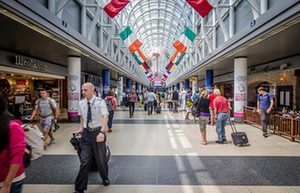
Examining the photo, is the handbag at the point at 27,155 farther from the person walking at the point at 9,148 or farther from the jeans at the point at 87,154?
the jeans at the point at 87,154

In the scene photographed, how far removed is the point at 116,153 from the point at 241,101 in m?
9.51

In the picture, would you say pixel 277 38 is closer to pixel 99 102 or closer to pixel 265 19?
pixel 265 19

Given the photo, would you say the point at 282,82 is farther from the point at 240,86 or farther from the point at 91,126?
the point at 91,126

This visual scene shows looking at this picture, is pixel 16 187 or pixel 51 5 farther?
pixel 51 5

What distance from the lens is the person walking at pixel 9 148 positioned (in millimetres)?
2057

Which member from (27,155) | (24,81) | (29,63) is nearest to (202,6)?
(29,63)

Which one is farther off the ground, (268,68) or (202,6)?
(202,6)

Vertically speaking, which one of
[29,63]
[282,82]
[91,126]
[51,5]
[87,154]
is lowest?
[87,154]

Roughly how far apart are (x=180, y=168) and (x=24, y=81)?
1629 centimetres

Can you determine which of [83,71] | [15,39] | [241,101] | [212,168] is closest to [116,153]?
[212,168]

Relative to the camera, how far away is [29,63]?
1389 centimetres

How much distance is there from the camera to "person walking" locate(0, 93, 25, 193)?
81.0 inches

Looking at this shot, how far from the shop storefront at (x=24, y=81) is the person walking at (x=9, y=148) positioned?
10.6m

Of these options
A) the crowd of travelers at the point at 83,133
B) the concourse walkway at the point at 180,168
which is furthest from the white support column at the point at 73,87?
the crowd of travelers at the point at 83,133
